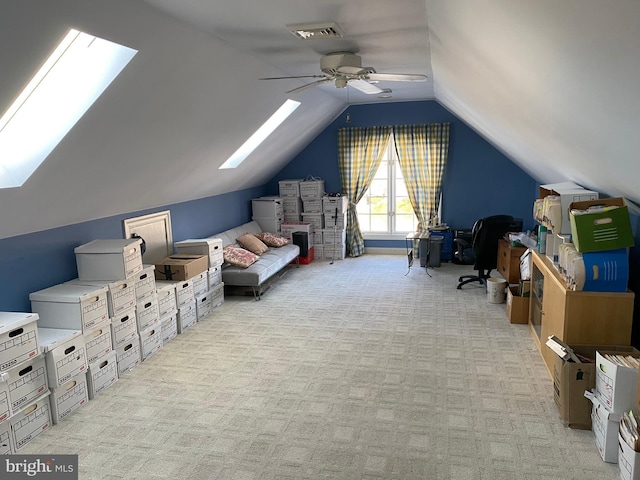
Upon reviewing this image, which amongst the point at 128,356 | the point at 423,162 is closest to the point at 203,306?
the point at 128,356

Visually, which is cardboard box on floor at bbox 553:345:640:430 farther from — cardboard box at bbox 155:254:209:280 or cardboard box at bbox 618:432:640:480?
cardboard box at bbox 155:254:209:280

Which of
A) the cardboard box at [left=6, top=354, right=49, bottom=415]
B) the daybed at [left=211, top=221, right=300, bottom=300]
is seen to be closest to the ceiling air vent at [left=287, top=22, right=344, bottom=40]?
the cardboard box at [left=6, top=354, right=49, bottom=415]

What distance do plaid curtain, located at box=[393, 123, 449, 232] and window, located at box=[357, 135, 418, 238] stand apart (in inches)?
10.9

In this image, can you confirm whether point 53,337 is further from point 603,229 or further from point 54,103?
point 603,229

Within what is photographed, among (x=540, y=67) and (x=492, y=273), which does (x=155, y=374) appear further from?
(x=492, y=273)

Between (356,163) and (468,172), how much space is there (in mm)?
1806

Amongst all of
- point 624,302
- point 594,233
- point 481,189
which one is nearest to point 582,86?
point 594,233

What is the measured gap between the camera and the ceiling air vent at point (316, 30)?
3012 mm

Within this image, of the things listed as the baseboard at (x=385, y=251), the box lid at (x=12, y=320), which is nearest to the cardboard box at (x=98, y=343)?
the box lid at (x=12, y=320)

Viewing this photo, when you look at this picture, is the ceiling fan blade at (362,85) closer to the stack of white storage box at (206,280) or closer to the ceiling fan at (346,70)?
the ceiling fan at (346,70)

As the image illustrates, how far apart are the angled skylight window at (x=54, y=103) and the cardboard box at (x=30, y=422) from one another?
1396 millimetres

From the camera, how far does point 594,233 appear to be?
300 cm

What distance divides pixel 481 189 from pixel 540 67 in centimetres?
555

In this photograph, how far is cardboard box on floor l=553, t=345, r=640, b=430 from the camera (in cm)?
278
